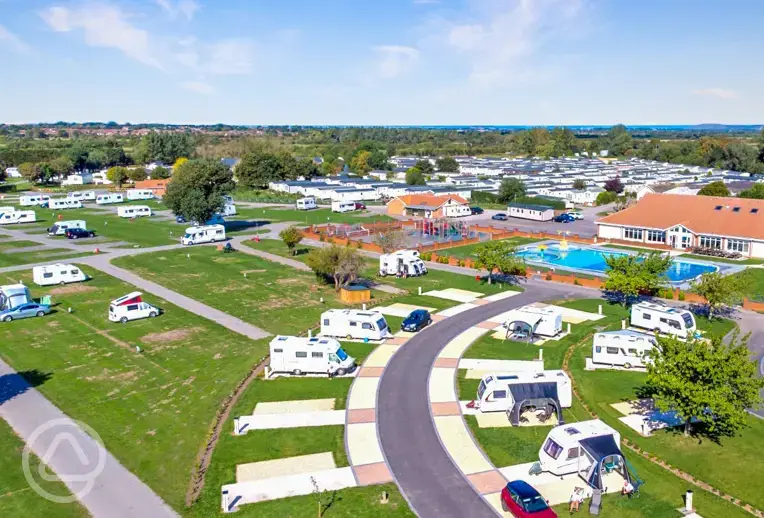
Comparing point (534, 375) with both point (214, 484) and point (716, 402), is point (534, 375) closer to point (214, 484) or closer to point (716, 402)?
point (716, 402)

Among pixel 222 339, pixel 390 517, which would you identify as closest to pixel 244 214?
pixel 222 339

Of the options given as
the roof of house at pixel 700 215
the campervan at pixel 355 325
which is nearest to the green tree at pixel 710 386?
the campervan at pixel 355 325

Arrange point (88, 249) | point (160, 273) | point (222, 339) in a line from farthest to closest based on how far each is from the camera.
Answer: point (88, 249), point (160, 273), point (222, 339)

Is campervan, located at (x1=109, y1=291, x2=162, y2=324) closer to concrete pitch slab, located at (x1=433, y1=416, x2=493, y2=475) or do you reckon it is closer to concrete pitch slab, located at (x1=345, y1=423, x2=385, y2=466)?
concrete pitch slab, located at (x1=345, y1=423, x2=385, y2=466)

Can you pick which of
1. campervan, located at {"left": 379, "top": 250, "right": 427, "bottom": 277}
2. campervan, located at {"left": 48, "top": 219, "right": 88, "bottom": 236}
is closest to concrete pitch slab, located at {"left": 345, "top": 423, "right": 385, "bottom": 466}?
campervan, located at {"left": 379, "top": 250, "right": 427, "bottom": 277}

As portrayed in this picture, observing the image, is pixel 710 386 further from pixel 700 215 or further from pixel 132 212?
pixel 132 212

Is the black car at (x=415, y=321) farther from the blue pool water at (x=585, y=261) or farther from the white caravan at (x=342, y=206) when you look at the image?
the white caravan at (x=342, y=206)

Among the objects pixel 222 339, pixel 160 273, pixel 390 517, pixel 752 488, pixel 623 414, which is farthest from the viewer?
pixel 160 273
